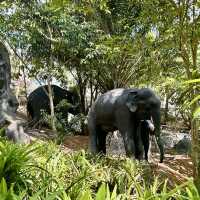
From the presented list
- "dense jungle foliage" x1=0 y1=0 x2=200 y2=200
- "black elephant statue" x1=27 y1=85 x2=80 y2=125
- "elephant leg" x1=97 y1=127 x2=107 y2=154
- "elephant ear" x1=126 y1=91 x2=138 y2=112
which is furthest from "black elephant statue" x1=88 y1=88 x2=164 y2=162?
"black elephant statue" x1=27 y1=85 x2=80 y2=125

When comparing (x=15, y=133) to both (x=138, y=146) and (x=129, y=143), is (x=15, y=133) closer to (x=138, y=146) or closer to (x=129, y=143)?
(x=129, y=143)

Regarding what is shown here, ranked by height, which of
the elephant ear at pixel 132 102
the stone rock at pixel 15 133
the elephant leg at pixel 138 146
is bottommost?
the elephant leg at pixel 138 146

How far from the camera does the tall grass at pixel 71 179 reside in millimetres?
2631

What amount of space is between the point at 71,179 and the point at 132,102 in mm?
2490

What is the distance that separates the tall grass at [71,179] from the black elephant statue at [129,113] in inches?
45.2

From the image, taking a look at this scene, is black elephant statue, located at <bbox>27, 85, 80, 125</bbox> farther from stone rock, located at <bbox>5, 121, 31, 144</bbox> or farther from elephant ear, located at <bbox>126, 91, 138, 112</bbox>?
stone rock, located at <bbox>5, 121, 31, 144</bbox>

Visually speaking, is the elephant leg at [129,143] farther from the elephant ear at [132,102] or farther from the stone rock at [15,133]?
the stone rock at [15,133]

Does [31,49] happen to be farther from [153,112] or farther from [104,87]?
[153,112]

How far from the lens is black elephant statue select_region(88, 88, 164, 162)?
22.1ft

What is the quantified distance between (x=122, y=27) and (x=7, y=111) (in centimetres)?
717

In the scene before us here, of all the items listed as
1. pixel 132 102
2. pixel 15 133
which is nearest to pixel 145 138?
pixel 132 102

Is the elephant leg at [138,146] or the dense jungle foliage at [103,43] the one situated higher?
the dense jungle foliage at [103,43]

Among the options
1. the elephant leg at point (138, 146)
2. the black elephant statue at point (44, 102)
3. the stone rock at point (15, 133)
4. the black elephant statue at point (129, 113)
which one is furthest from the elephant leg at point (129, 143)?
the black elephant statue at point (44, 102)

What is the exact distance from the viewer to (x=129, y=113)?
22.5ft
